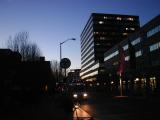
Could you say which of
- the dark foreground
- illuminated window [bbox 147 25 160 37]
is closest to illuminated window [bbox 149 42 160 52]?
illuminated window [bbox 147 25 160 37]

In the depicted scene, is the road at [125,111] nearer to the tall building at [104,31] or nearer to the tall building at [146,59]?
the tall building at [146,59]

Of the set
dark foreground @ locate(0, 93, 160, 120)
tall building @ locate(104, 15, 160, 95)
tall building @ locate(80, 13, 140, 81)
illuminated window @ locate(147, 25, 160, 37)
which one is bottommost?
dark foreground @ locate(0, 93, 160, 120)

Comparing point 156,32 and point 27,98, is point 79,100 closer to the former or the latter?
point 27,98

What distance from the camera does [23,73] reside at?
165 ft

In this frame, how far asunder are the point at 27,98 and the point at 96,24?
121 metres

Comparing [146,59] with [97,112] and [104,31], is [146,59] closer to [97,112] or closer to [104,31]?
[97,112]

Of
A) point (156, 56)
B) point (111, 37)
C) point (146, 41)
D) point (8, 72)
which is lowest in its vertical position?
point (8, 72)

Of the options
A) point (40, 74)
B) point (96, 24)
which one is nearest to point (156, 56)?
point (40, 74)

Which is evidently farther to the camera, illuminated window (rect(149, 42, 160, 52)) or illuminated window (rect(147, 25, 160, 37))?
illuminated window (rect(149, 42, 160, 52))

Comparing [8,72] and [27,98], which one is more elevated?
[8,72]

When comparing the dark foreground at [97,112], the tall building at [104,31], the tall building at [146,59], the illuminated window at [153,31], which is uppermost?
the tall building at [104,31]

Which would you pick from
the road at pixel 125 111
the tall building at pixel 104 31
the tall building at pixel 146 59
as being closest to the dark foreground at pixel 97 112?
the road at pixel 125 111

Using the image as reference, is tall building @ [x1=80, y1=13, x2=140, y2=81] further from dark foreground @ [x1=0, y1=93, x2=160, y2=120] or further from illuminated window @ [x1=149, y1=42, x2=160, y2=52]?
dark foreground @ [x1=0, y1=93, x2=160, y2=120]

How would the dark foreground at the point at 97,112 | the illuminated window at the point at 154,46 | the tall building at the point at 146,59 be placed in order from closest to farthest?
the dark foreground at the point at 97,112, the tall building at the point at 146,59, the illuminated window at the point at 154,46
